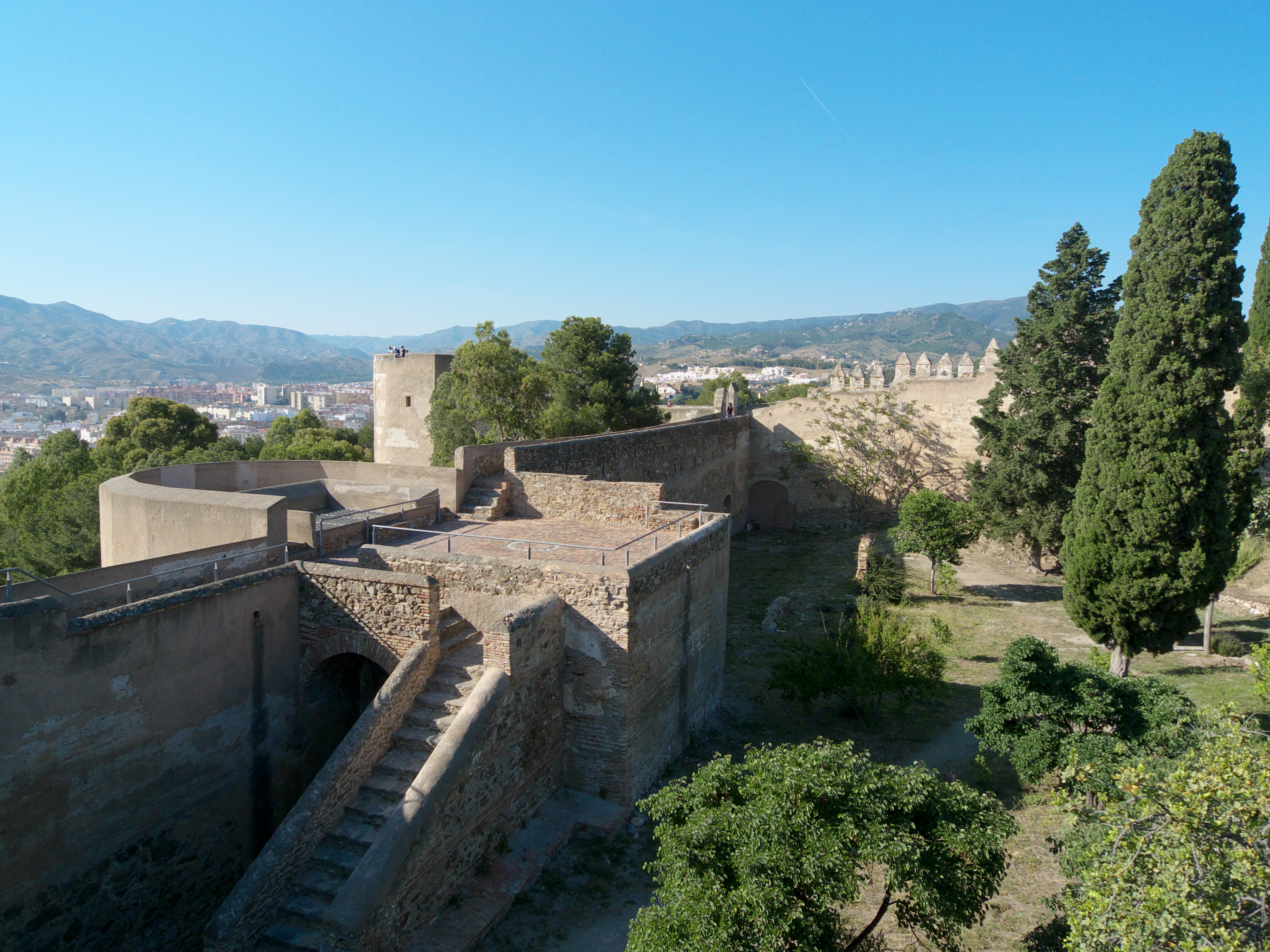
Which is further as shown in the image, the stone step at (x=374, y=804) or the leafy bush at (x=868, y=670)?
the leafy bush at (x=868, y=670)

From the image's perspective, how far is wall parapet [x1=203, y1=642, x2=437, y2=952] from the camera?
7.32 m

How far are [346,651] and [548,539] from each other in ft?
12.5

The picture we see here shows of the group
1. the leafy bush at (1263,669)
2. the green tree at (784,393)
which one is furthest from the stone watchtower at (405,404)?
the green tree at (784,393)

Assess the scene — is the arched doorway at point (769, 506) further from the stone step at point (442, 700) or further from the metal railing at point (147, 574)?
the stone step at point (442, 700)

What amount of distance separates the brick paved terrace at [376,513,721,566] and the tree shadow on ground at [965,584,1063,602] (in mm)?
13588

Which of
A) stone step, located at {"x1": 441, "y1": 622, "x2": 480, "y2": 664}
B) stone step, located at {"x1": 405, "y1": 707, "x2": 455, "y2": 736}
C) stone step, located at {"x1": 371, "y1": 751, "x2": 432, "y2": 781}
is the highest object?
stone step, located at {"x1": 441, "y1": 622, "x2": 480, "y2": 664}

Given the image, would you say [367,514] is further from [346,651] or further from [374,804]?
[374,804]

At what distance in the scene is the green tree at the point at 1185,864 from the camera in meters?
5.03

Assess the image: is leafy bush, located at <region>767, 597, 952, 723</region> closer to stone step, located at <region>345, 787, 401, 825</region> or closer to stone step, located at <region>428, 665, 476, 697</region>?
stone step, located at <region>428, 665, 476, 697</region>

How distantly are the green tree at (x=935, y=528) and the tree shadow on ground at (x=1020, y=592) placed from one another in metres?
1.55

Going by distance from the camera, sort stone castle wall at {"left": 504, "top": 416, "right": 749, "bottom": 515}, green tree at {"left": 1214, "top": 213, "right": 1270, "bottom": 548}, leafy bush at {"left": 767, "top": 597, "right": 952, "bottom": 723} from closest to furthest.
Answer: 1. leafy bush at {"left": 767, "top": 597, "right": 952, "bottom": 723}
2. green tree at {"left": 1214, "top": 213, "right": 1270, "bottom": 548}
3. stone castle wall at {"left": 504, "top": 416, "right": 749, "bottom": 515}

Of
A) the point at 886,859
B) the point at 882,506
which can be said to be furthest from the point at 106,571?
the point at 882,506

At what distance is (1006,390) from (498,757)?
68.7 feet

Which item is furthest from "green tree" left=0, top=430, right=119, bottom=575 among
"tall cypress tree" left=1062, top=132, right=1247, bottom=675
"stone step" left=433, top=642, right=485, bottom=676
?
"tall cypress tree" left=1062, top=132, right=1247, bottom=675
